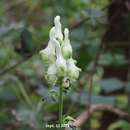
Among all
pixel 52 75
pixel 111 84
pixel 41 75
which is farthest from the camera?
pixel 41 75

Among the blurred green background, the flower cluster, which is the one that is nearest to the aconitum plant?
the flower cluster

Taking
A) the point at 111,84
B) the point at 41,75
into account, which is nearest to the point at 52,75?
the point at 111,84

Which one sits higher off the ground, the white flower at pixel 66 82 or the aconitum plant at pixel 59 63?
the aconitum plant at pixel 59 63

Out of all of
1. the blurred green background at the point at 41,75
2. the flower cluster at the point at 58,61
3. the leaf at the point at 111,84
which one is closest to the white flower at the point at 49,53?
the flower cluster at the point at 58,61

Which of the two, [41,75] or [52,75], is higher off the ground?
[41,75]

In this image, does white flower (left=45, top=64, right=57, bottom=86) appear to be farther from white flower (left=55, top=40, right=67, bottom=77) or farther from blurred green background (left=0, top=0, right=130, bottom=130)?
blurred green background (left=0, top=0, right=130, bottom=130)

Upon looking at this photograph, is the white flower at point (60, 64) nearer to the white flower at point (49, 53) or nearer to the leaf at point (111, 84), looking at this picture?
the white flower at point (49, 53)

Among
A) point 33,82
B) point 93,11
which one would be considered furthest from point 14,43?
point 93,11

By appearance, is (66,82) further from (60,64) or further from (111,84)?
(111,84)

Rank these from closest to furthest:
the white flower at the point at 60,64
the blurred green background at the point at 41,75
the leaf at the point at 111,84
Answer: the white flower at the point at 60,64 < the blurred green background at the point at 41,75 < the leaf at the point at 111,84
